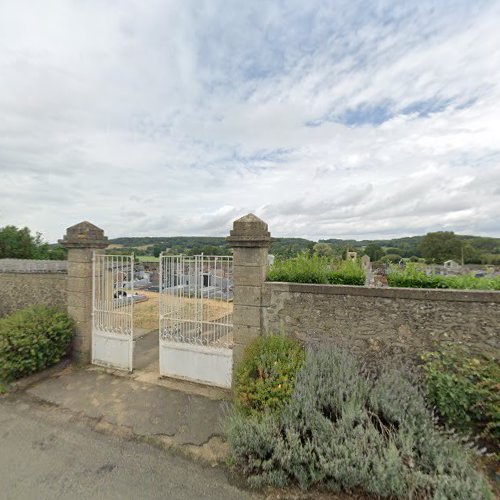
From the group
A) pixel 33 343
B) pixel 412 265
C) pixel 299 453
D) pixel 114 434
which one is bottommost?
pixel 114 434

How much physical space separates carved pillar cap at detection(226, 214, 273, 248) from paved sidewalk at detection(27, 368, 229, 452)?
236cm

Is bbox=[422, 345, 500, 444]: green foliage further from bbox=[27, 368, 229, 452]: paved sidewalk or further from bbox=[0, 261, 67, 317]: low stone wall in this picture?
bbox=[0, 261, 67, 317]: low stone wall

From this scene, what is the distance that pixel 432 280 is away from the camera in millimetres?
3986

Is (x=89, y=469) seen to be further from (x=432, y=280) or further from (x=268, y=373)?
(x=432, y=280)

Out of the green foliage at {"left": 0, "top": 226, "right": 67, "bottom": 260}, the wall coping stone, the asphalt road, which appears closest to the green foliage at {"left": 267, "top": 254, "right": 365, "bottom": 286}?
the wall coping stone

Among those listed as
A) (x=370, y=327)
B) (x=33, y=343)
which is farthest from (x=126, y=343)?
(x=370, y=327)

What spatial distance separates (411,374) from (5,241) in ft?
62.1

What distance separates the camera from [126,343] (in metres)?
5.50

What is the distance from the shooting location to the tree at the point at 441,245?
36094 mm

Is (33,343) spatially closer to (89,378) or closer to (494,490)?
(89,378)

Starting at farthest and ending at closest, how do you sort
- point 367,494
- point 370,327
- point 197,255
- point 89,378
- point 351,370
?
point 89,378
point 197,255
point 370,327
point 351,370
point 367,494

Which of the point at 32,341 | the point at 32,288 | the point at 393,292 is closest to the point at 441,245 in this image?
the point at 393,292

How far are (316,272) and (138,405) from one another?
11.6 feet

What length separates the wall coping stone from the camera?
11.8 ft
